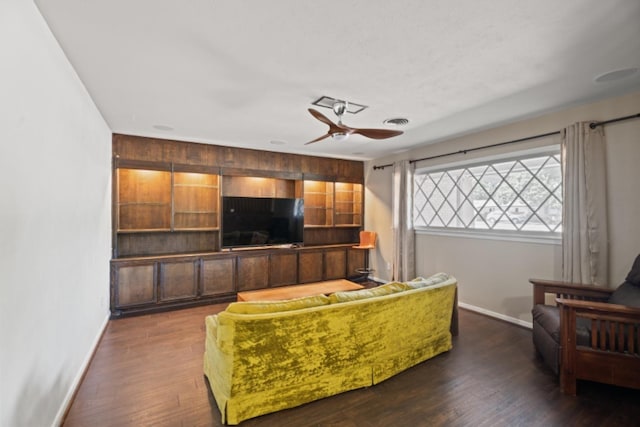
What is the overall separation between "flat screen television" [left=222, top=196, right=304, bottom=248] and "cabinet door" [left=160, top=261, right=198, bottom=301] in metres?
0.65

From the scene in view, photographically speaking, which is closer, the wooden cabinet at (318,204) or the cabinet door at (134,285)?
the cabinet door at (134,285)

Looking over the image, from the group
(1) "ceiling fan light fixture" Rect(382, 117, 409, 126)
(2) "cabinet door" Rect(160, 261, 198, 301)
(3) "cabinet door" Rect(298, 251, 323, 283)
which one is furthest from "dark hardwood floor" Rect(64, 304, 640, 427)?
(1) "ceiling fan light fixture" Rect(382, 117, 409, 126)

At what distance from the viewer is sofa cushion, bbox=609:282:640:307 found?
2.46 metres

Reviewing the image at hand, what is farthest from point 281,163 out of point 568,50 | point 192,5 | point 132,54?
point 568,50

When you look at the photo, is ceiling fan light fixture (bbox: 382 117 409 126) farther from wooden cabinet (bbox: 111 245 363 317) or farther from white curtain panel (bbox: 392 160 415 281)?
wooden cabinet (bbox: 111 245 363 317)

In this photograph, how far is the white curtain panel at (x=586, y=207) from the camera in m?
3.09

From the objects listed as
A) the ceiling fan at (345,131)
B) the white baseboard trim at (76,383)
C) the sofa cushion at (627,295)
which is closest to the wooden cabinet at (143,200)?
the white baseboard trim at (76,383)

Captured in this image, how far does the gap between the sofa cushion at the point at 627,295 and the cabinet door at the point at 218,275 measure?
4.57m

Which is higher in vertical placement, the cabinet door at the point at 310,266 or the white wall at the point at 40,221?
the white wall at the point at 40,221

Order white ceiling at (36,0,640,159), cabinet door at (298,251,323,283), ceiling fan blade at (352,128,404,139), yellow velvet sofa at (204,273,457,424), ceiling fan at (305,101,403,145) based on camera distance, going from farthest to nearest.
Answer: cabinet door at (298,251,323,283) → ceiling fan blade at (352,128,404,139) → ceiling fan at (305,101,403,145) → yellow velvet sofa at (204,273,457,424) → white ceiling at (36,0,640,159)

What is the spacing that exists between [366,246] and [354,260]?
15.7 inches

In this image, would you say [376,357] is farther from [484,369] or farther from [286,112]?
[286,112]

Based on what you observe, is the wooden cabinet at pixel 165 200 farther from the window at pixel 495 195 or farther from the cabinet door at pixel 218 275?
the window at pixel 495 195

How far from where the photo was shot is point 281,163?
5.51 metres
